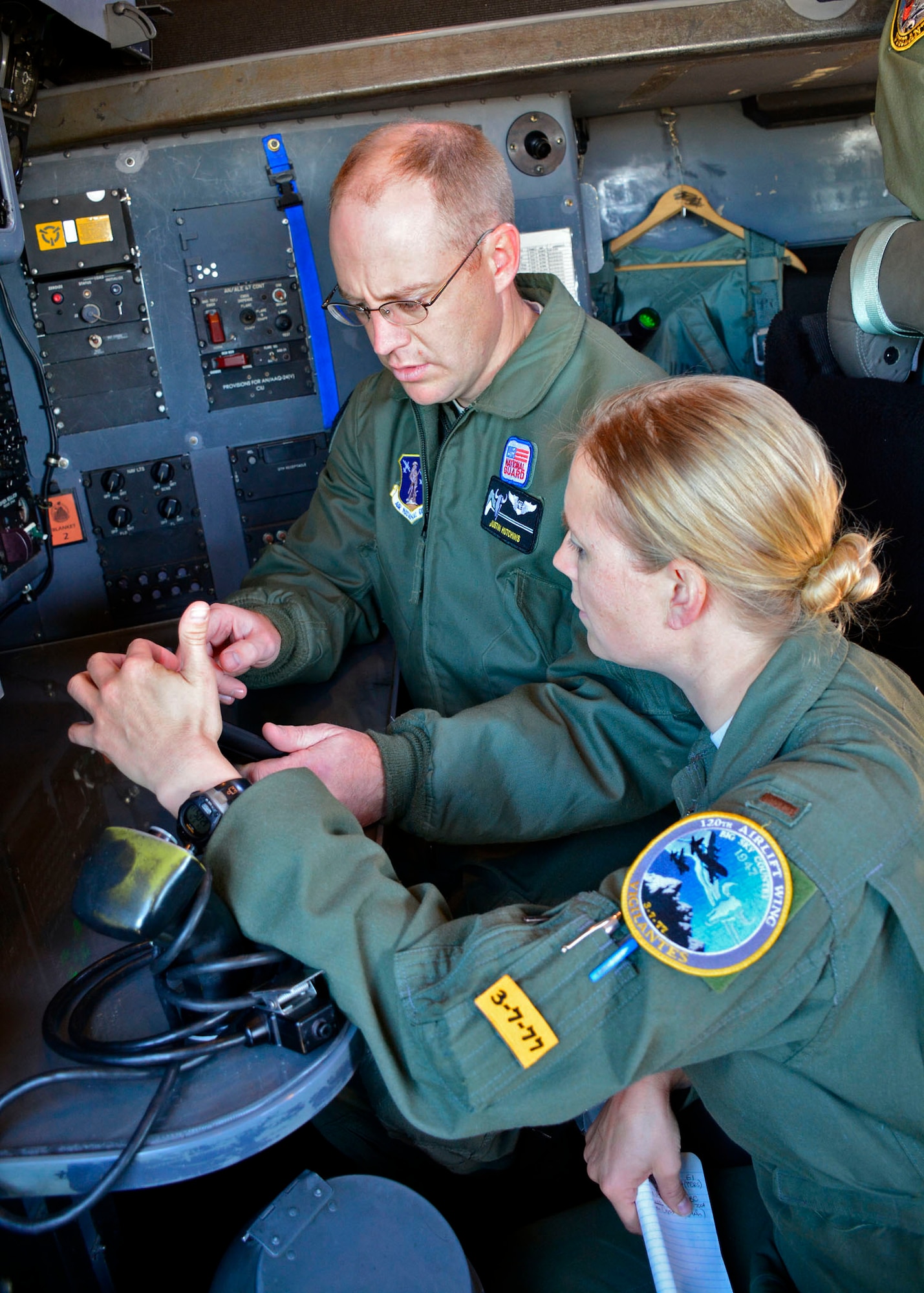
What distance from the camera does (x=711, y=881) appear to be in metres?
0.83

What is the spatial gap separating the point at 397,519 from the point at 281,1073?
3.56 ft

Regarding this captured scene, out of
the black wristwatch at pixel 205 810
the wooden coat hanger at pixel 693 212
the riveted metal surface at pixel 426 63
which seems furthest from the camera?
the wooden coat hanger at pixel 693 212

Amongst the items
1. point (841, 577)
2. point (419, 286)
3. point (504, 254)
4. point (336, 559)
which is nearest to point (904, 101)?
point (504, 254)

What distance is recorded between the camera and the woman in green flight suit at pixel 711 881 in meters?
0.82

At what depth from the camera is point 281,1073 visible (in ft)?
2.62

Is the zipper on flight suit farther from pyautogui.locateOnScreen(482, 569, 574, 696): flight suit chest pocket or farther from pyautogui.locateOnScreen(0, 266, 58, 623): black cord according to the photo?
pyautogui.locateOnScreen(0, 266, 58, 623): black cord

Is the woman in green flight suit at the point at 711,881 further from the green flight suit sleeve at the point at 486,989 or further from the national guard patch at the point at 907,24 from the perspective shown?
the national guard patch at the point at 907,24

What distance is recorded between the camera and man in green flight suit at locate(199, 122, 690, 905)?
1332 mm

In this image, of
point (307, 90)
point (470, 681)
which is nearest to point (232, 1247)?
point (470, 681)

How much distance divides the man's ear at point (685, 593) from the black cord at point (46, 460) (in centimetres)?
144

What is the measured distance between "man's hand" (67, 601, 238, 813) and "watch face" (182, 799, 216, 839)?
0.02 metres

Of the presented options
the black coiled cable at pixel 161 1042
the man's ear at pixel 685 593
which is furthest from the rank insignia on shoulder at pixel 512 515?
the black coiled cable at pixel 161 1042

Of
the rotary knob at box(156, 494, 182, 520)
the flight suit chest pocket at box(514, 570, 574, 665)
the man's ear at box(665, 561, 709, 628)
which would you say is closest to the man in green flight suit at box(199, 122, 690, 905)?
the flight suit chest pocket at box(514, 570, 574, 665)

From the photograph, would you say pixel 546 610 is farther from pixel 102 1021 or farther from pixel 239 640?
pixel 102 1021
